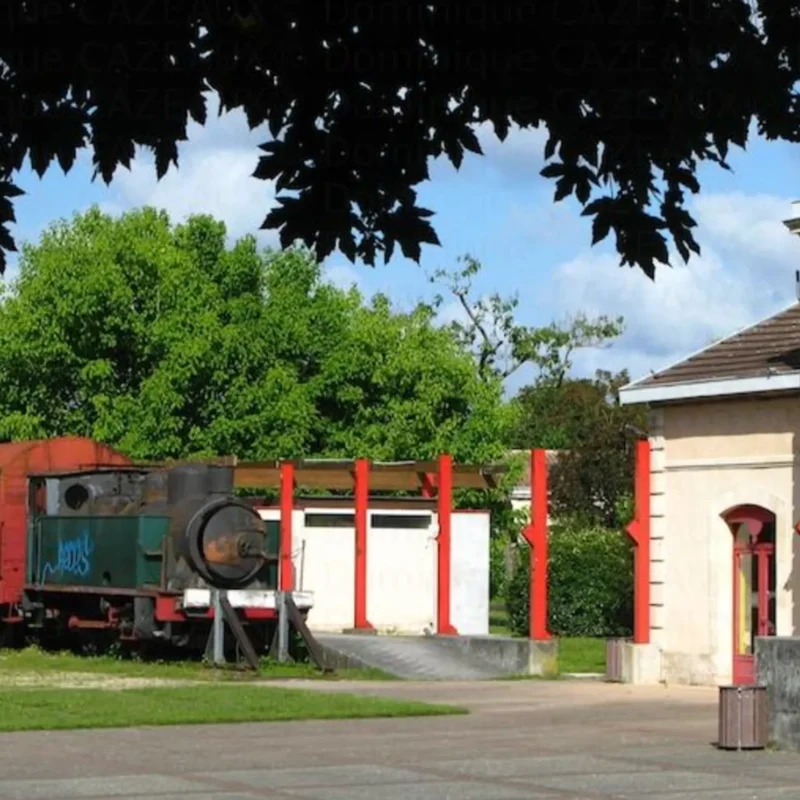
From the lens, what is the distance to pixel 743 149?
8016 mm

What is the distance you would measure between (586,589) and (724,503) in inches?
492

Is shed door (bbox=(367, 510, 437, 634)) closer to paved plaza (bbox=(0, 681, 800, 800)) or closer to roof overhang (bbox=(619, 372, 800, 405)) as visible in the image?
roof overhang (bbox=(619, 372, 800, 405))

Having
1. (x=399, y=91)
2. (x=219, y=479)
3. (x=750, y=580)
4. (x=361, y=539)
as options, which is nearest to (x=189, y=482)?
(x=219, y=479)

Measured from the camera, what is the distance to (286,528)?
31312 millimetres

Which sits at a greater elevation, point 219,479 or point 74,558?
point 219,479

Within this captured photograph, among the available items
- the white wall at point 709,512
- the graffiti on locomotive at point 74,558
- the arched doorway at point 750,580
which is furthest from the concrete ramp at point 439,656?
the graffiti on locomotive at point 74,558

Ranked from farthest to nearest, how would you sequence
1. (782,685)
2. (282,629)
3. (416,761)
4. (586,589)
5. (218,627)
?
(586,589) → (282,629) → (218,627) → (782,685) → (416,761)

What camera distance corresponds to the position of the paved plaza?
48.4 ft

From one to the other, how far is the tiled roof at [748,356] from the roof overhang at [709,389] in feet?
0.29

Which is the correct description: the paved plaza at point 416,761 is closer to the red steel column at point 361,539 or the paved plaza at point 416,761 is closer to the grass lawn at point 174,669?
the grass lawn at point 174,669

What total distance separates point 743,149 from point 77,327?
135 feet

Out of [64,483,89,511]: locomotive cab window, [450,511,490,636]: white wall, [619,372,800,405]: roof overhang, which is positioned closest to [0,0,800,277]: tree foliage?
[619,372,800,405]: roof overhang

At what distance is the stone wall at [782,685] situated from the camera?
1806 cm

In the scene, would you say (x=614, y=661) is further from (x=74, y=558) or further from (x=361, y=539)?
(x=74, y=558)
